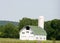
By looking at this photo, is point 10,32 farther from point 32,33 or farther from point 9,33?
point 32,33

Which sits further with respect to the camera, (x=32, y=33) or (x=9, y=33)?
(x=9, y=33)

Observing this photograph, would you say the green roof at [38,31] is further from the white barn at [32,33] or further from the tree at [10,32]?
the tree at [10,32]

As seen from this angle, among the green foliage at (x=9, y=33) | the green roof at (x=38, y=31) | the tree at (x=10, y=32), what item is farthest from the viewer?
the green roof at (x=38, y=31)

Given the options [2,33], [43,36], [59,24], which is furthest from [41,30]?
[2,33]

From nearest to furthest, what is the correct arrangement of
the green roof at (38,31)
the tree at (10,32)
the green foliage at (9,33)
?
the green foliage at (9,33) → the tree at (10,32) → the green roof at (38,31)

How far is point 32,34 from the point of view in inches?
1892

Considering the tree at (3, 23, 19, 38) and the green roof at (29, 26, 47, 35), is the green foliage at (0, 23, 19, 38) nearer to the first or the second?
the tree at (3, 23, 19, 38)

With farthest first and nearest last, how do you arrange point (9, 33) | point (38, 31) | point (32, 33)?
point (38, 31) < point (9, 33) < point (32, 33)

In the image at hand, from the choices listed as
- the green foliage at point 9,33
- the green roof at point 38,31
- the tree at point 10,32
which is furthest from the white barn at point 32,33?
the green foliage at point 9,33

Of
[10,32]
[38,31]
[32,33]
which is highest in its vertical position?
[38,31]

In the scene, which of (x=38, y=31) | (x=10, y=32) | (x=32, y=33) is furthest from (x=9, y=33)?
(x=38, y=31)

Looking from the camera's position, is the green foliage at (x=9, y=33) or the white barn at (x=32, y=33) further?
the white barn at (x=32, y=33)

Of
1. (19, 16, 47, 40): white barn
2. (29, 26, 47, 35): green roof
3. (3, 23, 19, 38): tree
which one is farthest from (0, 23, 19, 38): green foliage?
(29, 26, 47, 35): green roof

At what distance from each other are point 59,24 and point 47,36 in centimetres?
371
